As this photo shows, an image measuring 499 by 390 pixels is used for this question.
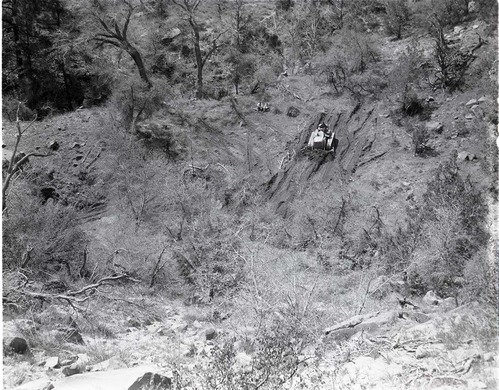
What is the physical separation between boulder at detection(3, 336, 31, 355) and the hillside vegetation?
1.9 inches

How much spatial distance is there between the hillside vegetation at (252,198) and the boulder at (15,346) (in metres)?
0.05

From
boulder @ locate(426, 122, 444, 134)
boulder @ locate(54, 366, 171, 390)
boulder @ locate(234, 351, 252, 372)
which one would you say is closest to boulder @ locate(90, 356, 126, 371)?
boulder @ locate(54, 366, 171, 390)

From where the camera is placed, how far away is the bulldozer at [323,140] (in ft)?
56.8

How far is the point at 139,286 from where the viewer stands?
12.3 meters

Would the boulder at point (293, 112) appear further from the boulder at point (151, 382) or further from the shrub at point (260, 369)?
the boulder at point (151, 382)

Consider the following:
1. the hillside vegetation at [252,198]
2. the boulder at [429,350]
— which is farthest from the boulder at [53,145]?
the boulder at [429,350]

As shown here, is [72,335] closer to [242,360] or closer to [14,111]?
[242,360]

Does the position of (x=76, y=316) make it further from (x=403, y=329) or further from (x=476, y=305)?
(x=476, y=305)

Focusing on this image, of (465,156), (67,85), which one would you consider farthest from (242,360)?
(67,85)

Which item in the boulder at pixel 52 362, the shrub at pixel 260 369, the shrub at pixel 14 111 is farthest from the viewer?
the shrub at pixel 14 111

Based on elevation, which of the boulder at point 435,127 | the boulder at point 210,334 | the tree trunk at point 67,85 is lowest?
the boulder at point 210,334

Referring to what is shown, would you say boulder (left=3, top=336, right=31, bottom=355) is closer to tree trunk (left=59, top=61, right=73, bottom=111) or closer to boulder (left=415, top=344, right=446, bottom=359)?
boulder (left=415, top=344, right=446, bottom=359)

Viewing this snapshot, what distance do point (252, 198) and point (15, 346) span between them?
410 inches

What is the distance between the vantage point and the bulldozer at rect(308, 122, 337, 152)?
17.3m
